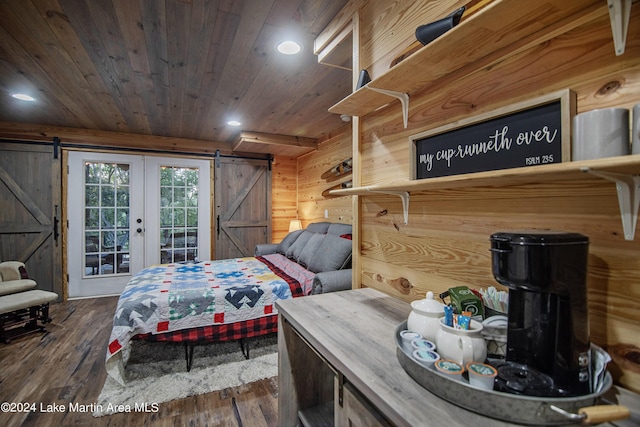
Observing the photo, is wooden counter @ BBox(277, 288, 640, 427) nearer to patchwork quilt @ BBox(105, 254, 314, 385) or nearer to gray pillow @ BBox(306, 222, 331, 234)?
patchwork quilt @ BBox(105, 254, 314, 385)

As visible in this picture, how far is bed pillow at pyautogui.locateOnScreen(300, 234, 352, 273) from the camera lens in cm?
273

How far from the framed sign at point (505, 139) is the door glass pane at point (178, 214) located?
14.6ft

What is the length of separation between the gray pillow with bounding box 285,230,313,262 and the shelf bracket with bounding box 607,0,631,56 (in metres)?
3.14

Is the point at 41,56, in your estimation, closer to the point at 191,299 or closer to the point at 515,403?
the point at 191,299

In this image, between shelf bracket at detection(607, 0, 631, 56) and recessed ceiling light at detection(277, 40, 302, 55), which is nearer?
shelf bracket at detection(607, 0, 631, 56)

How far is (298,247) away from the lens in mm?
3674

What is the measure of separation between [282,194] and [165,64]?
3.35 metres

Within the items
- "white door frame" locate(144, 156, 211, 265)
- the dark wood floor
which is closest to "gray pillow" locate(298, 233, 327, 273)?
the dark wood floor

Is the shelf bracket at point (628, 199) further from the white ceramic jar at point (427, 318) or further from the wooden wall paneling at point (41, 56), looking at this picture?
the wooden wall paneling at point (41, 56)

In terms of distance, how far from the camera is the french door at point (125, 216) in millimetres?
4234

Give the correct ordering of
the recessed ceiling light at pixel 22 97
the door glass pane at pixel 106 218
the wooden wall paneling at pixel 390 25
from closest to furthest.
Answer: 1. the wooden wall paneling at pixel 390 25
2. the recessed ceiling light at pixel 22 97
3. the door glass pane at pixel 106 218

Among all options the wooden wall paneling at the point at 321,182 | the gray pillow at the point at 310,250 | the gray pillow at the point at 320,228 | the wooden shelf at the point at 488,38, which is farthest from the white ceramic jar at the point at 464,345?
the wooden wall paneling at the point at 321,182

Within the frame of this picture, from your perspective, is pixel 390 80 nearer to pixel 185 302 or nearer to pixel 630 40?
pixel 630 40

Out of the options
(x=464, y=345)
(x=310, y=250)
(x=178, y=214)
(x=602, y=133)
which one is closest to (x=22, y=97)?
(x=178, y=214)
